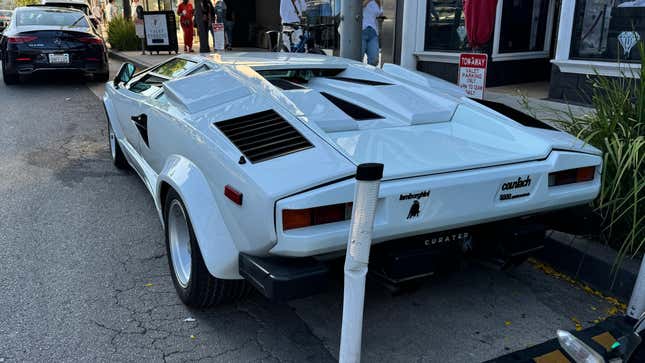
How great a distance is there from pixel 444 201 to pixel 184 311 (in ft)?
5.29

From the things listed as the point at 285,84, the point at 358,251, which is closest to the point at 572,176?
the point at 358,251

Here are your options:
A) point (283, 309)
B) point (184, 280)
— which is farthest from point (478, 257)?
point (184, 280)

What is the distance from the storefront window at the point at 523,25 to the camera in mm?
9664

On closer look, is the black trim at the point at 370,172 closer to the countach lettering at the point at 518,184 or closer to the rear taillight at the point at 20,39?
the countach lettering at the point at 518,184

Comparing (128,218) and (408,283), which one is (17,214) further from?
(408,283)

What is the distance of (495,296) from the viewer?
3.39 m

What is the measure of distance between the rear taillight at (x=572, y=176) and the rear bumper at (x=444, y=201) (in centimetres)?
3

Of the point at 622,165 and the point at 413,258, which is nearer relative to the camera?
the point at 413,258

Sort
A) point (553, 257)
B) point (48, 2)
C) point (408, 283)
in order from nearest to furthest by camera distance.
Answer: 1. point (408, 283)
2. point (553, 257)
3. point (48, 2)

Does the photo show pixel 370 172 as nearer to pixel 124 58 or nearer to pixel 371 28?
pixel 371 28

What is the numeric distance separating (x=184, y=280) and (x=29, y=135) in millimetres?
5367

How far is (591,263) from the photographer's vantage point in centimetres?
354

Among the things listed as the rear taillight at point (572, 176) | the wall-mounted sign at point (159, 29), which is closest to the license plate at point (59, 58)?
the wall-mounted sign at point (159, 29)

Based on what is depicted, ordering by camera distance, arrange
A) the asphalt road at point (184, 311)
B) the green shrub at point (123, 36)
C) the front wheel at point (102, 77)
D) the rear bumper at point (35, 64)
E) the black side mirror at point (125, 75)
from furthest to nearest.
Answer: the green shrub at point (123, 36) → the front wheel at point (102, 77) → the rear bumper at point (35, 64) → the black side mirror at point (125, 75) → the asphalt road at point (184, 311)
